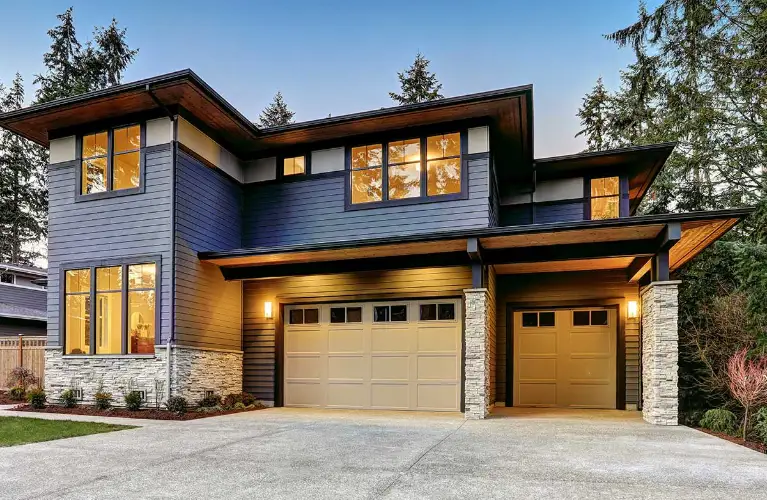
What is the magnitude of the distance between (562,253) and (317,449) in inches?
213

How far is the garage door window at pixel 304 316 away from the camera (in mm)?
11148

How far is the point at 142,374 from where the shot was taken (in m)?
9.52

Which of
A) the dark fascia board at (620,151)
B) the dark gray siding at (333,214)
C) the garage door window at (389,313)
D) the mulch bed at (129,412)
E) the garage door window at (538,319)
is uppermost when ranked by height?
the dark fascia board at (620,151)

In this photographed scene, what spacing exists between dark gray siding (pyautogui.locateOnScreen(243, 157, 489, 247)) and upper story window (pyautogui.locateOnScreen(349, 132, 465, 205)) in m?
0.24

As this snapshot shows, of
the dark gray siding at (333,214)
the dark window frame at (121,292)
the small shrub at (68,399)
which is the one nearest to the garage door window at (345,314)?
the dark gray siding at (333,214)

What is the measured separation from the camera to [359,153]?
1087 cm

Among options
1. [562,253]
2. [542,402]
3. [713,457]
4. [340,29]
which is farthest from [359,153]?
[340,29]

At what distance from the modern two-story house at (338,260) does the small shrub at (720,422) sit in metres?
0.91

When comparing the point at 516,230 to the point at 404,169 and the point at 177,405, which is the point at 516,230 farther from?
the point at 177,405

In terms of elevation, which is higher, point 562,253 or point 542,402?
point 562,253

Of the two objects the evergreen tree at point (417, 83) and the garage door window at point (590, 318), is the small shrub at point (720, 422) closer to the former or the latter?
the garage door window at point (590, 318)

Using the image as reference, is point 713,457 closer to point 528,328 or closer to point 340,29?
point 528,328

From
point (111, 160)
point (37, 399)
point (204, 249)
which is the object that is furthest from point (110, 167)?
point (37, 399)

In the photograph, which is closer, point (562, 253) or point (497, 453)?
point (497, 453)
